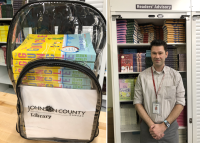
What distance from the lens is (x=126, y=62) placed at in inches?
55.9

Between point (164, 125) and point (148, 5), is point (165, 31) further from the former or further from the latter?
point (164, 125)

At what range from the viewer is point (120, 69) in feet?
4.71

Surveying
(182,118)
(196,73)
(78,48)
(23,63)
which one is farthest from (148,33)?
(23,63)

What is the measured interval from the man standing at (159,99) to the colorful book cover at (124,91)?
129mm

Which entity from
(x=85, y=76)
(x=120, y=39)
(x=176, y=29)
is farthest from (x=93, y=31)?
(x=176, y=29)

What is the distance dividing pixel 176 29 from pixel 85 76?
1.40 metres

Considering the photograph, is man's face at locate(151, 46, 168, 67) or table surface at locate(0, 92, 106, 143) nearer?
table surface at locate(0, 92, 106, 143)

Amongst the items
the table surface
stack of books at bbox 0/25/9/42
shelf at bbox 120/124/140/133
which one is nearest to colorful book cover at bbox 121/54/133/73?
shelf at bbox 120/124/140/133

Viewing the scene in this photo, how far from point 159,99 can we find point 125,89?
13.6 inches

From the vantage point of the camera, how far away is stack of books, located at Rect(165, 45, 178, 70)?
144 cm

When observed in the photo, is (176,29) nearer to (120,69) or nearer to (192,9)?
(192,9)

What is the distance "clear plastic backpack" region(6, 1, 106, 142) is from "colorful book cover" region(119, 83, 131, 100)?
3.26ft

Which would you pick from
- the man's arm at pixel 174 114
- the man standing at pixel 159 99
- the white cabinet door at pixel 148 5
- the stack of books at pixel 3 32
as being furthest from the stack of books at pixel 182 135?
the stack of books at pixel 3 32

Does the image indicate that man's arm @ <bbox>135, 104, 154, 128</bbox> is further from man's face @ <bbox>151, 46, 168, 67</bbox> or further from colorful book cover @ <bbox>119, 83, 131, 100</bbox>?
man's face @ <bbox>151, 46, 168, 67</bbox>
